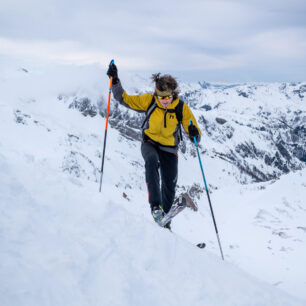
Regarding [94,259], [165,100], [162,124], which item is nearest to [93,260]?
[94,259]

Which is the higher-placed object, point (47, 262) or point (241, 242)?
point (47, 262)

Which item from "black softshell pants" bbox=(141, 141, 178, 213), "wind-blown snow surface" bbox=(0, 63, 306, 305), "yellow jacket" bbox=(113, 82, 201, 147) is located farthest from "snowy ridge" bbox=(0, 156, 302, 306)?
"yellow jacket" bbox=(113, 82, 201, 147)

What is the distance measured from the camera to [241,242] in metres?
9.23

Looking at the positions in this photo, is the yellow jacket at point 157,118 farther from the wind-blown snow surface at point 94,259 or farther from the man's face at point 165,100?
the wind-blown snow surface at point 94,259

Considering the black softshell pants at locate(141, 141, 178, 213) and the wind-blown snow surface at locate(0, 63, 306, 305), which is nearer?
the wind-blown snow surface at locate(0, 63, 306, 305)

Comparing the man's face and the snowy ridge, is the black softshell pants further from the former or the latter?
the snowy ridge

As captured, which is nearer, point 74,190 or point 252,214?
point 74,190

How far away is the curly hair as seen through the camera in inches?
216

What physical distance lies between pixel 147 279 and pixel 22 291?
1.54 metres

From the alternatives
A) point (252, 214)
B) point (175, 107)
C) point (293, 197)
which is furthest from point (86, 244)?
point (293, 197)

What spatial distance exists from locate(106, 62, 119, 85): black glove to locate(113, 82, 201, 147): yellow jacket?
0.43ft

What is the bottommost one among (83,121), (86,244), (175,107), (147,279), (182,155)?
(182,155)

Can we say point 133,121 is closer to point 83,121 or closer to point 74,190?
point 83,121

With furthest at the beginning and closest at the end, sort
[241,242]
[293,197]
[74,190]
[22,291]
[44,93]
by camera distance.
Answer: [44,93], [293,197], [241,242], [74,190], [22,291]
